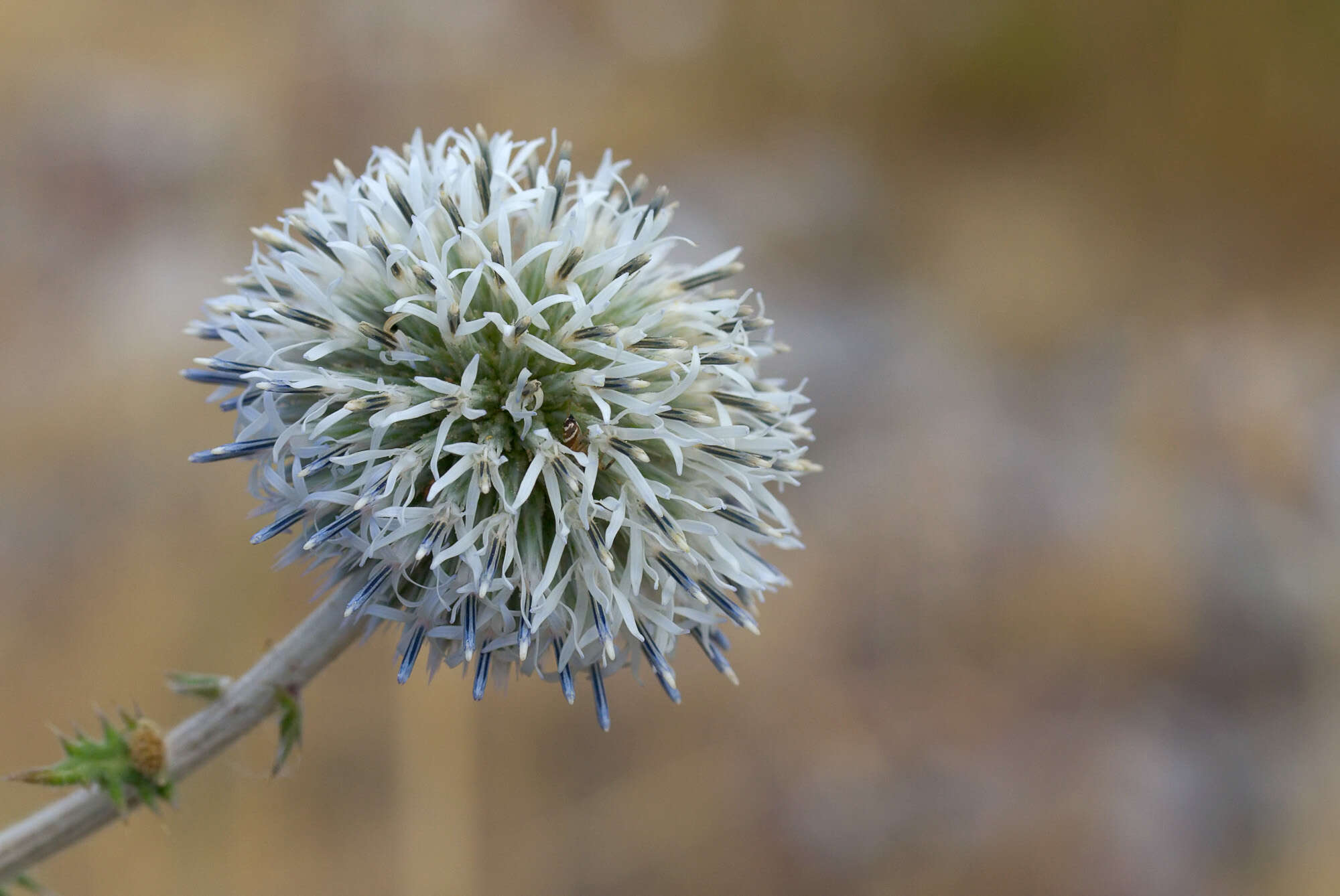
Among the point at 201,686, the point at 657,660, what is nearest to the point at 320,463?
Result: the point at 201,686

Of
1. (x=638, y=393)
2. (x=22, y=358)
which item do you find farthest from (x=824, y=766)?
(x=22, y=358)

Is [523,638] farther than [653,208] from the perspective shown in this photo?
No

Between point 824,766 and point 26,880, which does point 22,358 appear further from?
point 824,766

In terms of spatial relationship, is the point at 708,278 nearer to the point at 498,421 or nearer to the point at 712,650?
the point at 498,421

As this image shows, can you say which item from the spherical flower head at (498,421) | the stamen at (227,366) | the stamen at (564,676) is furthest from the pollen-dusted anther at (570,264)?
the stamen at (564,676)

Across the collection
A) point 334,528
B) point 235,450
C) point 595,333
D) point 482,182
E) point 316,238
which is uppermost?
point 482,182

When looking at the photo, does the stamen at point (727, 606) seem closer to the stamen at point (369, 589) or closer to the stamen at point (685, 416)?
the stamen at point (685, 416)
